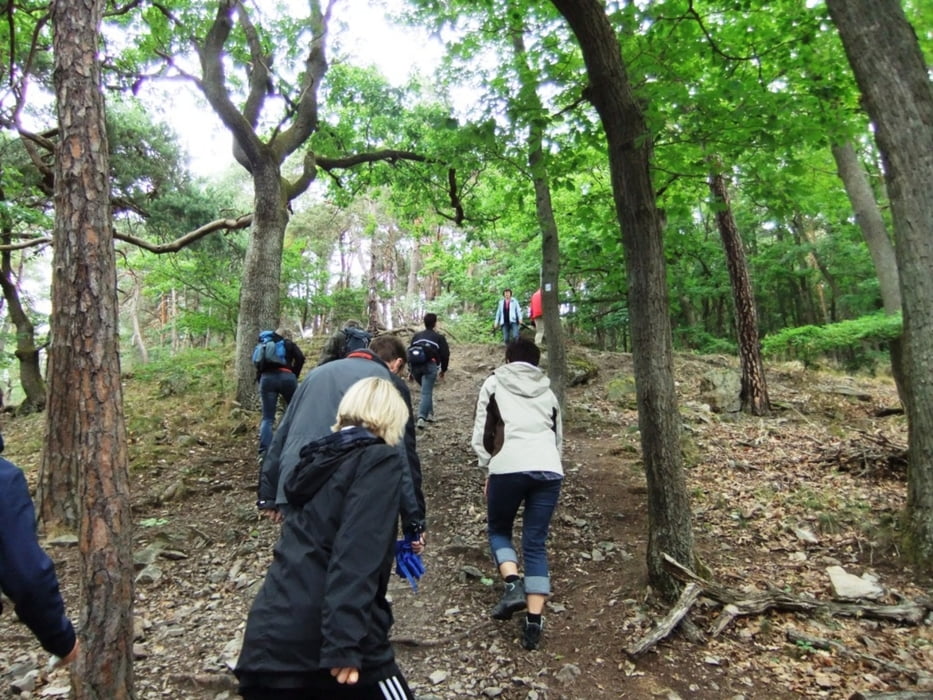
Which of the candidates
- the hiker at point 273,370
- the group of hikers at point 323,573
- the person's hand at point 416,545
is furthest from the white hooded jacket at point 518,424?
the hiker at point 273,370

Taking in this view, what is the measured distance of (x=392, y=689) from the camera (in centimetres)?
203

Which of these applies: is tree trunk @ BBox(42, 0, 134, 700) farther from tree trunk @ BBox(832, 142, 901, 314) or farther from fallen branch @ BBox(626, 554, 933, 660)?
tree trunk @ BBox(832, 142, 901, 314)

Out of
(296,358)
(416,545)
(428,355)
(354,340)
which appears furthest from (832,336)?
(416,545)

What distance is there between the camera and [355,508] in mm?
2020

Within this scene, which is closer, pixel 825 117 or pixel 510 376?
pixel 510 376

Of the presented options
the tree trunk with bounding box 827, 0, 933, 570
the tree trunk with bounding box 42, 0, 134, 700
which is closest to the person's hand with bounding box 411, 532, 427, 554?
the tree trunk with bounding box 42, 0, 134, 700

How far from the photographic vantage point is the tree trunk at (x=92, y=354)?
2918 millimetres

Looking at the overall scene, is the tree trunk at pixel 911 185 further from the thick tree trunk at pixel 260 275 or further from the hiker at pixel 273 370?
the thick tree trunk at pixel 260 275

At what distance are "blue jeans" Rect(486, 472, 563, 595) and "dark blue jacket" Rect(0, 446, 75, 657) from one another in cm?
266

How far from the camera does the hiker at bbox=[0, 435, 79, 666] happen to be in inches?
78.4

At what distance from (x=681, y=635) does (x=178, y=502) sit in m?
5.73

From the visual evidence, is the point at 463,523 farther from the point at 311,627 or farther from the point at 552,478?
the point at 311,627

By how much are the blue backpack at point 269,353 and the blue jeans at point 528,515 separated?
4.04 metres

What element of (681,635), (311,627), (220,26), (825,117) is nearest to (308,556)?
(311,627)
